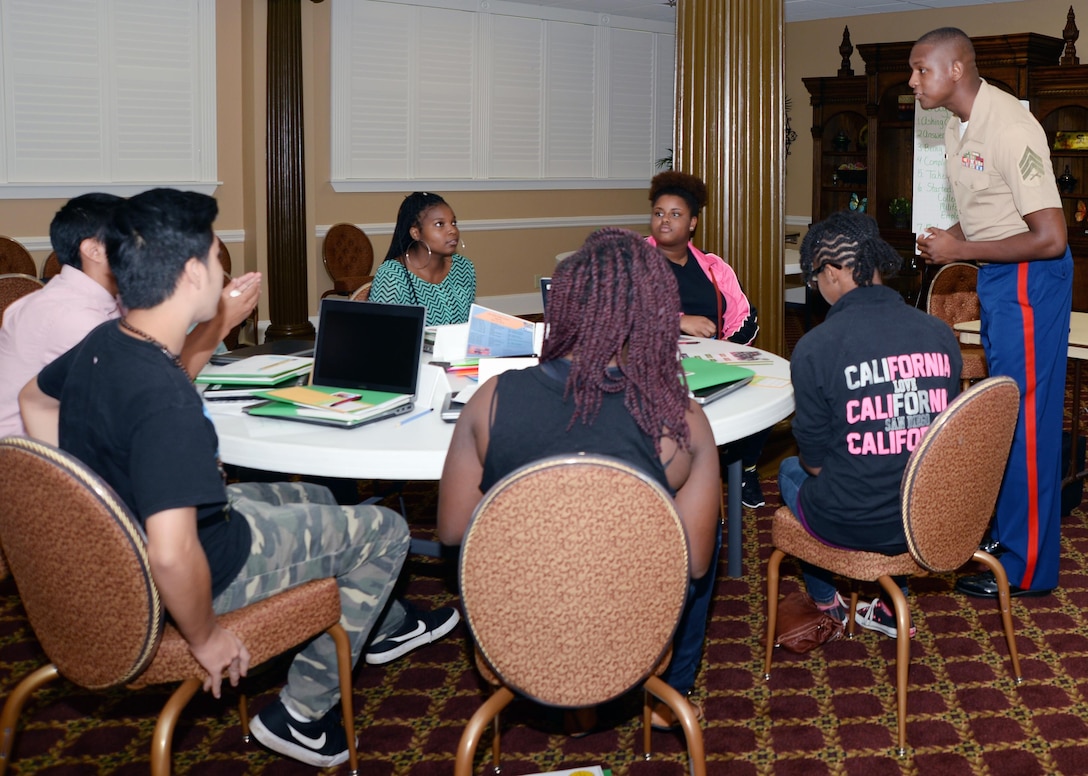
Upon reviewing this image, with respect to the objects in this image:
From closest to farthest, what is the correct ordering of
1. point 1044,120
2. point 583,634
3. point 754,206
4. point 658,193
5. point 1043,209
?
point 583,634, point 1043,209, point 658,193, point 754,206, point 1044,120

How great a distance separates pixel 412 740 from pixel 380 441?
71 centimetres

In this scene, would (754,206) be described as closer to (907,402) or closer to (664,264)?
(907,402)

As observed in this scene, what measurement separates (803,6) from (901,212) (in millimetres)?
1930

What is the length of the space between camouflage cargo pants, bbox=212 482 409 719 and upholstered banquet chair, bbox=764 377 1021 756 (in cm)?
98

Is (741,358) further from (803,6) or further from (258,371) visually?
(803,6)

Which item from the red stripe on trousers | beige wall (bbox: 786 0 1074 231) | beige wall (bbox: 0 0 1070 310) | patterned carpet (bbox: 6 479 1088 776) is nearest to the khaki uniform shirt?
the red stripe on trousers

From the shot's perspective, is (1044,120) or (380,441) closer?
(380,441)

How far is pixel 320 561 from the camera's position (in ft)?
7.22

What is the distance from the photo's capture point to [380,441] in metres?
2.32

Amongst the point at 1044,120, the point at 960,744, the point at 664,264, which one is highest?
the point at 1044,120

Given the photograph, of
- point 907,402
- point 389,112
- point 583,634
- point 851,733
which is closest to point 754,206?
point 907,402

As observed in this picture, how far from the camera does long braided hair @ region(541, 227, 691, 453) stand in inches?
71.9

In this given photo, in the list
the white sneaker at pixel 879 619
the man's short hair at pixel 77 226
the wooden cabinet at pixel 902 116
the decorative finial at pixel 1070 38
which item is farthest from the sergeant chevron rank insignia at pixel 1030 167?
the decorative finial at pixel 1070 38

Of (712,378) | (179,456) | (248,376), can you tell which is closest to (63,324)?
(248,376)
